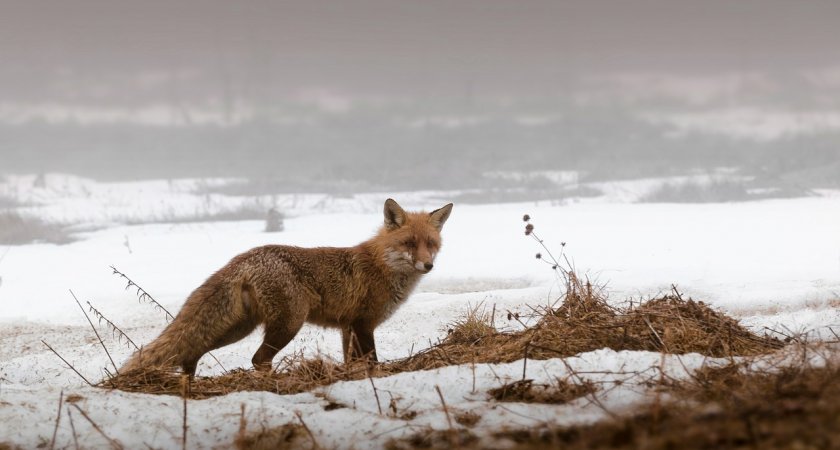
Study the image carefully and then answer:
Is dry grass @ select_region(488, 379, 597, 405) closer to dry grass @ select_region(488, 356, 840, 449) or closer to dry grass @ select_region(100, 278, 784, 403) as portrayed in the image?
dry grass @ select_region(100, 278, 784, 403)

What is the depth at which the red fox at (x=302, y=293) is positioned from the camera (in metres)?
4.92

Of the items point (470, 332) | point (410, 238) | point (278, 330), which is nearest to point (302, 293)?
point (278, 330)

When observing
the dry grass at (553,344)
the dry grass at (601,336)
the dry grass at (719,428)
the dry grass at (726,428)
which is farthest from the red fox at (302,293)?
the dry grass at (726,428)

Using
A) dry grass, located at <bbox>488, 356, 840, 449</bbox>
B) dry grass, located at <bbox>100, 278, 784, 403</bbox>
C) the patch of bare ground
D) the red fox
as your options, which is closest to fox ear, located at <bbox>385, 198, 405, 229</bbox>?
the red fox

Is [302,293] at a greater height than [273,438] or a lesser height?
greater

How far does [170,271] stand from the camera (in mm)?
13172

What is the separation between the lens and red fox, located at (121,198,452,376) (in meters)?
4.92

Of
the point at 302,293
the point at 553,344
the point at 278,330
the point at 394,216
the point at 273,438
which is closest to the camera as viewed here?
the point at 273,438

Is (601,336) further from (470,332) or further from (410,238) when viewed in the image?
(410,238)

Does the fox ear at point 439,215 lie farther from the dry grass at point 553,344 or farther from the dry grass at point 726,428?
the dry grass at point 726,428

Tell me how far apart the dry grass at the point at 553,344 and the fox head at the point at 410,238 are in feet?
2.57

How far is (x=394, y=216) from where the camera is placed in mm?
6152

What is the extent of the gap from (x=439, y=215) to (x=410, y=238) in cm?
48

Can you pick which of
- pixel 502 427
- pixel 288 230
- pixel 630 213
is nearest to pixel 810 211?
pixel 630 213
